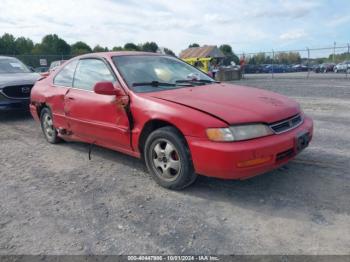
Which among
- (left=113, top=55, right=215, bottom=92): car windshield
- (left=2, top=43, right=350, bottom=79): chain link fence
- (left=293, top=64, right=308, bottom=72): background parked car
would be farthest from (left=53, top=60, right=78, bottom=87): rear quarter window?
(left=293, top=64, right=308, bottom=72): background parked car

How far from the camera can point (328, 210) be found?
10.6ft

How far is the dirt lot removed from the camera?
280cm

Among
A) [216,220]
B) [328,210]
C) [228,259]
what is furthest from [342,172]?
[228,259]

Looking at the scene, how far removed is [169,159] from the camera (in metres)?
3.77

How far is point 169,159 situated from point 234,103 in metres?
0.91

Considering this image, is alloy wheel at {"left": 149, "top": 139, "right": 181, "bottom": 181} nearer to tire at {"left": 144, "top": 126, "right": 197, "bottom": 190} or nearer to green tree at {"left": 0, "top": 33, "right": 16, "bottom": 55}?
tire at {"left": 144, "top": 126, "right": 197, "bottom": 190}

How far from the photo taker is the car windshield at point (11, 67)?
922cm

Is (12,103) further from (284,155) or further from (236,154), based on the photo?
(284,155)

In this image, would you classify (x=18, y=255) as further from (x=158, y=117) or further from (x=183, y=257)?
(x=158, y=117)

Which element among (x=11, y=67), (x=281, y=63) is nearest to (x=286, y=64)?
(x=281, y=63)

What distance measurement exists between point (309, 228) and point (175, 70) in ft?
9.08

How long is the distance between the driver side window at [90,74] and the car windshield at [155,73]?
0.62ft

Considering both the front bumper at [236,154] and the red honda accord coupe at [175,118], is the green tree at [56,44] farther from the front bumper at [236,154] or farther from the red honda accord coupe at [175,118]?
the front bumper at [236,154]

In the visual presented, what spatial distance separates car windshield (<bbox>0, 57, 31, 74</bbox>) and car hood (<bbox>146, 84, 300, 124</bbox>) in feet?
21.9
